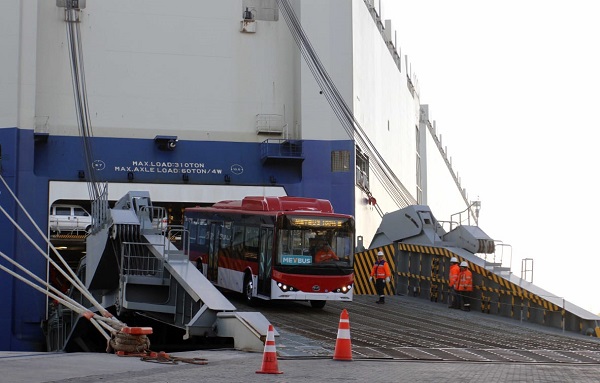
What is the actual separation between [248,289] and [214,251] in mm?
3030

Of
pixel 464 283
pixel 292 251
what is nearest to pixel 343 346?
pixel 292 251

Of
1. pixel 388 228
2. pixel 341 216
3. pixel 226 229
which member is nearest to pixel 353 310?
pixel 341 216

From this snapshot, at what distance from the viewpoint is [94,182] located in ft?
111

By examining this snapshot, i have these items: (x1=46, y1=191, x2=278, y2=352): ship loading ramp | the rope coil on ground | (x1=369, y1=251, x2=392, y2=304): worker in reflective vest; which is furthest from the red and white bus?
the rope coil on ground

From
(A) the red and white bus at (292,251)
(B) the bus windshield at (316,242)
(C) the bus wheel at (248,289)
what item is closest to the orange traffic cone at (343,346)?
(A) the red and white bus at (292,251)

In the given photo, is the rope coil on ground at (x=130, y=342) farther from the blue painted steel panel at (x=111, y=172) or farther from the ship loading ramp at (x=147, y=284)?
the blue painted steel panel at (x=111, y=172)

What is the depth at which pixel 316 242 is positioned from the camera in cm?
2447

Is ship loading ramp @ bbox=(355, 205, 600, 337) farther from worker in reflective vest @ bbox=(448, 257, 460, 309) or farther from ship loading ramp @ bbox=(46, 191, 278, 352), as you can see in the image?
ship loading ramp @ bbox=(46, 191, 278, 352)

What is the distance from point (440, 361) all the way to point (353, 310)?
31.6ft

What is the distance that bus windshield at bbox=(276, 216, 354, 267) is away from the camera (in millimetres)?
24141

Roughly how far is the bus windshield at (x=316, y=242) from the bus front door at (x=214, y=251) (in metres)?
3.95

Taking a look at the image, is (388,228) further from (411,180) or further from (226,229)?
(411,180)

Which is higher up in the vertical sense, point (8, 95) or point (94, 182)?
point (8, 95)

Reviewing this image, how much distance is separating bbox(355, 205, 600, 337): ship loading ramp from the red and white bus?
449cm
